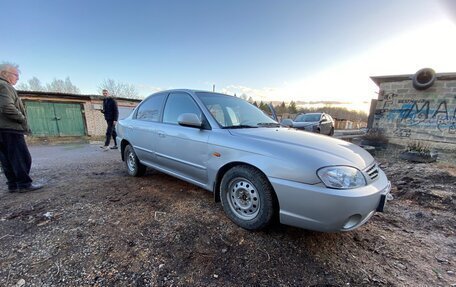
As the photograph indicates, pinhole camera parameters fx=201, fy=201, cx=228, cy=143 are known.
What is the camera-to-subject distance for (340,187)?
5.54ft

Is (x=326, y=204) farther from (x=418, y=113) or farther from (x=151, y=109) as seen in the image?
(x=418, y=113)

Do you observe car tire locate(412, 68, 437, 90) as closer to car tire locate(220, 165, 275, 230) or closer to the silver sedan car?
the silver sedan car

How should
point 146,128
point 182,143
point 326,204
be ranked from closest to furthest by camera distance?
point 326,204 → point 182,143 → point 146,128

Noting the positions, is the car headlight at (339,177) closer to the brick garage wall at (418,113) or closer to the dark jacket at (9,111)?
the dark jacket at (9,111)

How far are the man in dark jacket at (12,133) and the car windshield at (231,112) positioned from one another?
2.63 metres

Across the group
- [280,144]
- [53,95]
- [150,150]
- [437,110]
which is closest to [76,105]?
[53,95]

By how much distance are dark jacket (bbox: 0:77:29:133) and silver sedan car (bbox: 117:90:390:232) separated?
66.7 inches

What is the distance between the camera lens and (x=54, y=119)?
38.2ft

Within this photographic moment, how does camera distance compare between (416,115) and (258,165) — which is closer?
(258,165)

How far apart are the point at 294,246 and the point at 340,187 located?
Answer: 2.55ft

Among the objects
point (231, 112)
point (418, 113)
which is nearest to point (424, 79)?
point (418, 113)

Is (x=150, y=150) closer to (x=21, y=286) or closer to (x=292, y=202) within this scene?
(x=21, y=286)

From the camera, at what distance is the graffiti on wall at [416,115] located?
6.79 meters

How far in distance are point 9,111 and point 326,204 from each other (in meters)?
4.13
